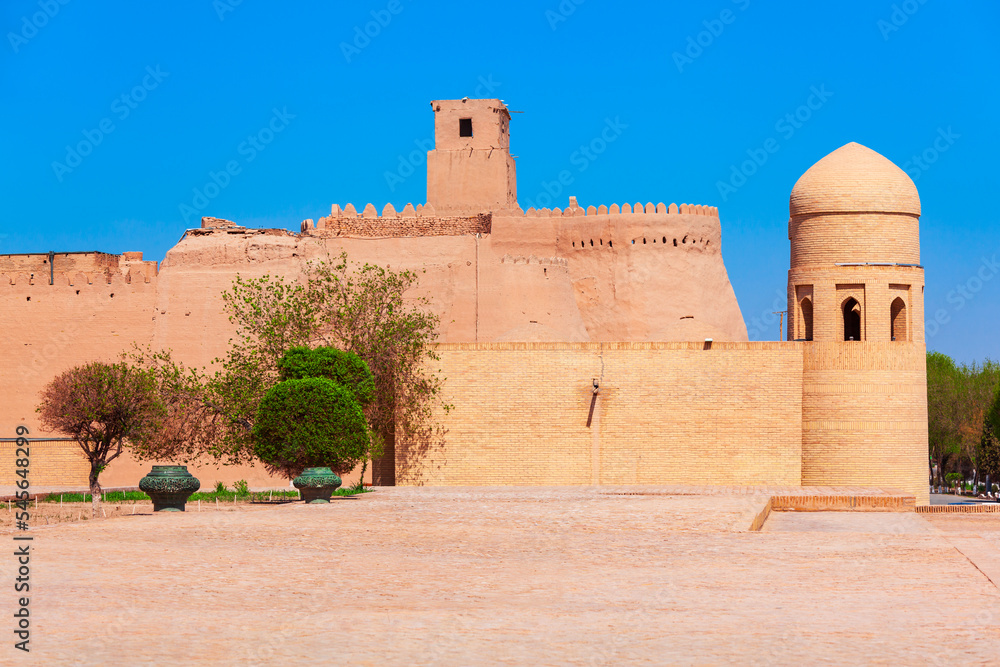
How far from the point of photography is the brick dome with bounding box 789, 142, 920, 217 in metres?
23.2

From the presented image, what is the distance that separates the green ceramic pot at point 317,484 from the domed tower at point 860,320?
9.07m

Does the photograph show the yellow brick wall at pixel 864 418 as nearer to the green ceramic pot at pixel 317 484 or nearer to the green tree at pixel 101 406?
the green ceramic pot at pixel 317 484

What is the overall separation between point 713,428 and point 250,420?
8181mm

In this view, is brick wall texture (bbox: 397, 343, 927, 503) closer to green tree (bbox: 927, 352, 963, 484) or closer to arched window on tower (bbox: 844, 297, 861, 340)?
arched window on tower (bbox: 844, 297, 861, 340)

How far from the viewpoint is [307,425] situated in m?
19.1

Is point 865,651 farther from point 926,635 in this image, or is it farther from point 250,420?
point 250,420

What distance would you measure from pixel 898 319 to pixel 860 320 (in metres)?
0.87

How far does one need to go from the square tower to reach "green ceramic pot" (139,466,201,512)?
17724mm

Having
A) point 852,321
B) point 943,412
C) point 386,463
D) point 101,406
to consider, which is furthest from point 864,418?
point 943,412

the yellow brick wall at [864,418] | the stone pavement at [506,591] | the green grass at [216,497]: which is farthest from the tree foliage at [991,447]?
the stone pavement at [506,591]

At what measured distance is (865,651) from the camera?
24.6 ft

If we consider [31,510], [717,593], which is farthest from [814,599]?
[31,510]

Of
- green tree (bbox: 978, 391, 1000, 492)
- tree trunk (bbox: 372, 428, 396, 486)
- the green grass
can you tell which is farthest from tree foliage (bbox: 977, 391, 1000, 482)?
the green grass

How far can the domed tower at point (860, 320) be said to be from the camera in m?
22.8
